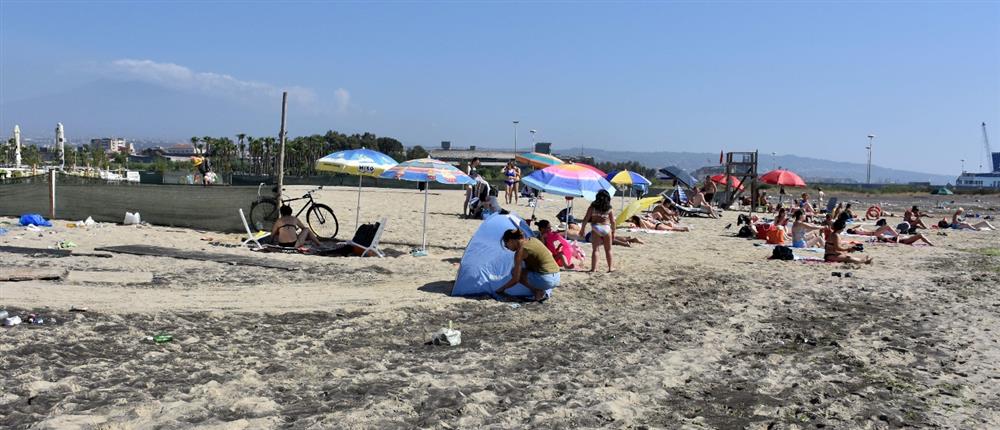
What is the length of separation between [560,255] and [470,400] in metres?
5.89

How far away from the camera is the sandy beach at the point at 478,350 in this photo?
498cm

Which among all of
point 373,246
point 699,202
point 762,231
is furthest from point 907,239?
point 373,246

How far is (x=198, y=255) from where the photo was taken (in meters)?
10.9

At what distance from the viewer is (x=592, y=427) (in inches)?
189

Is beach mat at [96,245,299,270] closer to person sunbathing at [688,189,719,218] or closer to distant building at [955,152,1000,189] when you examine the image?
person sunbathing at [688,189,719,218]

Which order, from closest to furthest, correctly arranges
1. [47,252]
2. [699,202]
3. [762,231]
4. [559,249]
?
[47,252], [559,249], [762,231], [699,202]

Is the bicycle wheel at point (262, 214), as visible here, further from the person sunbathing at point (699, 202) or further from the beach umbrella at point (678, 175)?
the beach umbrella at point (678, 175)

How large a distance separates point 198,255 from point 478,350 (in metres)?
6.00

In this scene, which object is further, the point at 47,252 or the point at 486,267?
the point at 47,252

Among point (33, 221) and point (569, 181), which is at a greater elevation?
point (569, 181)

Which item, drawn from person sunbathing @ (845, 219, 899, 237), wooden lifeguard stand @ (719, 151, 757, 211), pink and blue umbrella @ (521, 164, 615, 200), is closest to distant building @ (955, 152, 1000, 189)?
wooden lifeguard stand @ (719, 151, 757, 211)

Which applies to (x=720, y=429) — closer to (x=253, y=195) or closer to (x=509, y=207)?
(x=253, y=195)

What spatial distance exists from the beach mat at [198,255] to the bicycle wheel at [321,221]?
2986mm

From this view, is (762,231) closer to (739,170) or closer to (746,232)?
(746,232)
